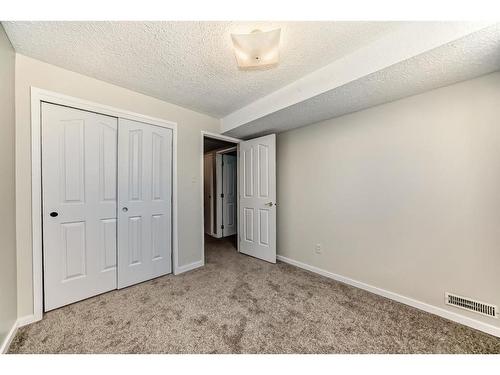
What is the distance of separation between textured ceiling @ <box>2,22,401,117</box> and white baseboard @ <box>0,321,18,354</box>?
1.99m

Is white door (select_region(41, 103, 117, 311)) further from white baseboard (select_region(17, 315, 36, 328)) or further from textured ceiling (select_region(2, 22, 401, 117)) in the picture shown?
textured ceiling (select_region(2, 22, 401, 117))

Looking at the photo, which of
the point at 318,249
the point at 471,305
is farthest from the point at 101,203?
the point at 471,305

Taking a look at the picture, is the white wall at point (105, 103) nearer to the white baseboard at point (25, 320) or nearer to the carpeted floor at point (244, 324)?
the white baseboard at point (25, 320)

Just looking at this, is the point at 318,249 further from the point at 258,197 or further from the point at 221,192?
the point at 221,192

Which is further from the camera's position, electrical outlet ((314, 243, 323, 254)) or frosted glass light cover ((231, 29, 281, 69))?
electrical outlet ((314, 243, 323, 254))

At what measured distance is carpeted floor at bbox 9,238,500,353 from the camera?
125 cm

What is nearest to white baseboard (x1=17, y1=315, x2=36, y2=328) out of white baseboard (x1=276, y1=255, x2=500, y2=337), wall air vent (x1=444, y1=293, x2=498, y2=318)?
white baseboard (x1=276, y1=255, x2=500, y2=337)

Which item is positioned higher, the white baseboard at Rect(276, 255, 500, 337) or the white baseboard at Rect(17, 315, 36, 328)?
the white baseboard at Rect(17, 315, 36, 328)

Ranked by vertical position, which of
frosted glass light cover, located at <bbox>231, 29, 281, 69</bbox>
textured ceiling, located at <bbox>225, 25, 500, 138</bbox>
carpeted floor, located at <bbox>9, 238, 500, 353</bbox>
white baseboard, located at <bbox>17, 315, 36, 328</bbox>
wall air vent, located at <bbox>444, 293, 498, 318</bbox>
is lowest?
carpeted floor, located at <bbox>9, 238, 500, 353</bbox>

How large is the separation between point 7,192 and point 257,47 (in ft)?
6.38

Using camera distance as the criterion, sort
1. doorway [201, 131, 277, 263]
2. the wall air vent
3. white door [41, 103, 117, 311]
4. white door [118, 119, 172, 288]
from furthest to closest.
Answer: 1. doorway [201, 131, 277, 263]
2. white door [118, 119, 172, 288]
3. white door [41, 103, 117, 311]
4. the wall air vent

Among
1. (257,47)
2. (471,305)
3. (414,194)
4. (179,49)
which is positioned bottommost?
(471,305)

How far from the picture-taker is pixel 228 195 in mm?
4316

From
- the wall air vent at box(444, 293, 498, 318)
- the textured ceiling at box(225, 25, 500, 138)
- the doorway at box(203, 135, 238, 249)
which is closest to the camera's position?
the textured ceiling at box(225, 25, 500, 138)
